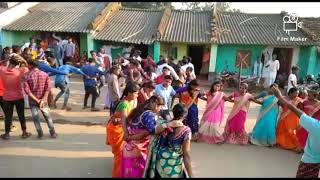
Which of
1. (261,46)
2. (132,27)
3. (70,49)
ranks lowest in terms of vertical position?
(70,49)

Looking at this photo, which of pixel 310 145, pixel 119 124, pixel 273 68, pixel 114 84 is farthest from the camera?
pixel 273 68

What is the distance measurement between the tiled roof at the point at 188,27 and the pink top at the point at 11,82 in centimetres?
1011

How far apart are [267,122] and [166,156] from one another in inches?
143

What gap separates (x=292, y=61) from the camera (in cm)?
1664

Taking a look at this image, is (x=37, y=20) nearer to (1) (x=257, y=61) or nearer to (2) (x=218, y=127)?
(1) (x=257, y=61)

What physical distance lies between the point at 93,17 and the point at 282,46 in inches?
373

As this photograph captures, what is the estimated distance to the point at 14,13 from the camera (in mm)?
18016

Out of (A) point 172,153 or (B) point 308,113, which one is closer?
(A) point 172,153

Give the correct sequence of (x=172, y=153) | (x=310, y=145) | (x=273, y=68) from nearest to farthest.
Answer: (x=172, y=153) → (x=310, y=145) → (x=273, y=68)

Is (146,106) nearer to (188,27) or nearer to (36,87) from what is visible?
(36,87)

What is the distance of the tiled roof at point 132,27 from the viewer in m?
16.5

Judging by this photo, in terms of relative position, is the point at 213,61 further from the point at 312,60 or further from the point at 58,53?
the point at 58,53

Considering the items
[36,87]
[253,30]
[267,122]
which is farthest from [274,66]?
[36,87]

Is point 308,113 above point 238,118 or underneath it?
above
